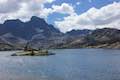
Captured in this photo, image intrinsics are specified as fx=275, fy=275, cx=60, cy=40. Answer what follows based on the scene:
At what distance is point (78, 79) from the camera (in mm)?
92438

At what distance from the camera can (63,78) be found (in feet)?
314

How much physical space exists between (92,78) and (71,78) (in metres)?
7.26

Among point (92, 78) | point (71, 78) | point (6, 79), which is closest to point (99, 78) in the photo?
point (92, 78)

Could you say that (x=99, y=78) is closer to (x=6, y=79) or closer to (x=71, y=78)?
(x=71, y=78)

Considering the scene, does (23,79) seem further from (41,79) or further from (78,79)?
(78,79)

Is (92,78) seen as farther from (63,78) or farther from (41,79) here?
(41,79)

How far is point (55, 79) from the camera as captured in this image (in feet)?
303

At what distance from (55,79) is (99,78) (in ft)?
50.3

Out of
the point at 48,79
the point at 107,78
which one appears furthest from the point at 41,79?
the point at 107,78

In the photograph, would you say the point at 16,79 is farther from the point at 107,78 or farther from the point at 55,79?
the point at 107,78

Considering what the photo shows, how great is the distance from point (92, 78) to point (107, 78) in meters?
5.10

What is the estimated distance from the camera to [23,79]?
92.6m

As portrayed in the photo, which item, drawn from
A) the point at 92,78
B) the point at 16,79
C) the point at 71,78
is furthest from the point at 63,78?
the point at 16,79

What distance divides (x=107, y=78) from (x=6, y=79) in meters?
34.4
